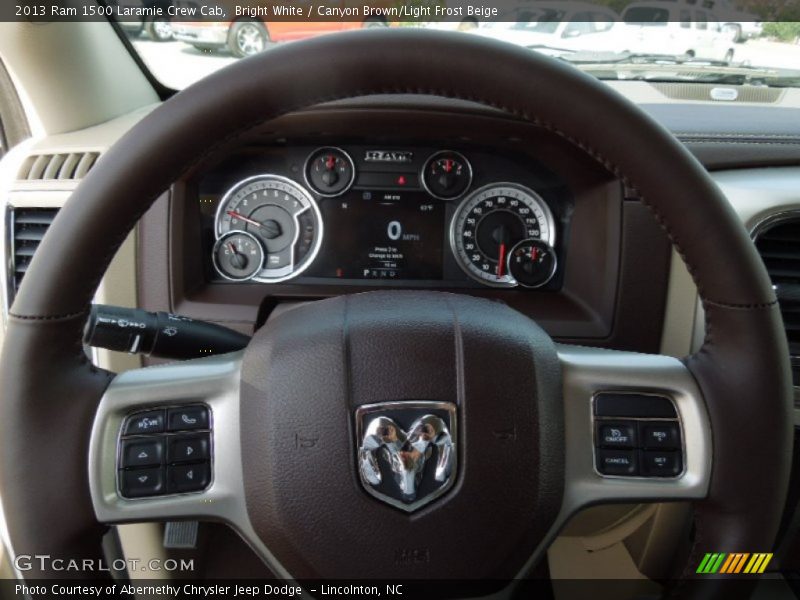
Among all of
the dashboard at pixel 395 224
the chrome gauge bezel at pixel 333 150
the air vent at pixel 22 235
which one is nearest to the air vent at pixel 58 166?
the air vent at pixel 22 235

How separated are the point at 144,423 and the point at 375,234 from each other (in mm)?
1019

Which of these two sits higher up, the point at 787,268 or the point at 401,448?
the point at 787,268

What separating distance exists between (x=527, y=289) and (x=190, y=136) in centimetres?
120

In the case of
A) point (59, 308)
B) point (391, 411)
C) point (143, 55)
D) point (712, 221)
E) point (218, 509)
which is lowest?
point (218, 509)

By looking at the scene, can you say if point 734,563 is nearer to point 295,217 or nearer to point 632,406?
point 632,406

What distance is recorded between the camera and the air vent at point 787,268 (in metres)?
1.75

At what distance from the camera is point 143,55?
7.10 ft

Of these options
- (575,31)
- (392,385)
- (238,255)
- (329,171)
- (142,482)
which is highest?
(575,31)

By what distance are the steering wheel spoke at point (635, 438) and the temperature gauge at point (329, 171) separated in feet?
3.25

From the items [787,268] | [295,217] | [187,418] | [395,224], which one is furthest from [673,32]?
[187,418]

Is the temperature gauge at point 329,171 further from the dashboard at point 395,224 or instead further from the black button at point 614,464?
the black button at point 614,464

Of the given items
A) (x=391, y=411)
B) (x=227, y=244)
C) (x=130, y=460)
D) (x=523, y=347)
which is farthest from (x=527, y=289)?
(x=130, y=460)

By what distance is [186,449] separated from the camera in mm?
1037

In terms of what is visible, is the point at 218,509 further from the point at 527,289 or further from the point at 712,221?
the point at 527,289
